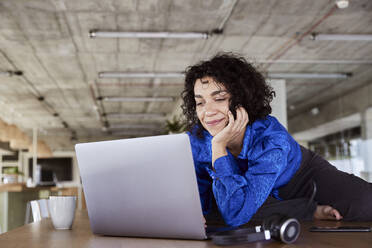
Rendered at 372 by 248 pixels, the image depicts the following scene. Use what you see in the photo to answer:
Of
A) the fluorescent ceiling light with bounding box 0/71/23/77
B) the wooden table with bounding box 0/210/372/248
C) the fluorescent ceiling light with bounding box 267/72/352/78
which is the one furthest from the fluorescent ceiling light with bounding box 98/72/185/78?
the wooden table with bounding box 0/210/372/248

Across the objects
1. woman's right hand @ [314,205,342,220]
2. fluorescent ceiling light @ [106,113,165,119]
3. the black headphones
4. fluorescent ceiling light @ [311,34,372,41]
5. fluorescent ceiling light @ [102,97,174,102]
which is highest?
fluorescent ceiling light @ [311,34,372,41]

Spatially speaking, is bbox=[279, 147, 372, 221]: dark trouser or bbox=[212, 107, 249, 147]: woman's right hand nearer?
bbox=[212, 107, 249, 147]: woman's right hand

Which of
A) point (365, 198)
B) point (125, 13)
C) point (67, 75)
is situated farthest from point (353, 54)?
point (365, 198)

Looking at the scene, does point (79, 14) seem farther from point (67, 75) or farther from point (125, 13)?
point (67, 75)

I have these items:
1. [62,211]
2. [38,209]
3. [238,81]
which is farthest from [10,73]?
[62,211]

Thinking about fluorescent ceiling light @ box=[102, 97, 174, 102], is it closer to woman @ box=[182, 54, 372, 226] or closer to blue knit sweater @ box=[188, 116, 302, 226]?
woman @ box=[182, 54, 372, 226]

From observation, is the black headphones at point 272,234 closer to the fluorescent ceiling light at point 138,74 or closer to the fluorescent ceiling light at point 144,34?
the fluorescent ceiling light at point 144,34

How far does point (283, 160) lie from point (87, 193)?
0.61m

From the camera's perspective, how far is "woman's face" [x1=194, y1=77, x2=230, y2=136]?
5.02 feet

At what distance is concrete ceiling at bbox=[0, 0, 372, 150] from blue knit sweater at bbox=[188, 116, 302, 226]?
1.57 metres

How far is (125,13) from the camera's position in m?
5.15

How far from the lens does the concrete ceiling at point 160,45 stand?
504 cm

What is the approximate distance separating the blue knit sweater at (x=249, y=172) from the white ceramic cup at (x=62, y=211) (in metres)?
0.43

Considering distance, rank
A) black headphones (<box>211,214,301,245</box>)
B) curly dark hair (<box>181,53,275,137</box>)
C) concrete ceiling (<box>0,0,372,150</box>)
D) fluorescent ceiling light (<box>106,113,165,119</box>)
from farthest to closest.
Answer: fluorescent ceiling light (<box>106,113,165,119</box>) → concrete ceiling (<box>0,0,372,150</box>) → curly dark hair (<box>181,53,275,137</box>) → black headphones (<box>211,214,301,245</box>)
